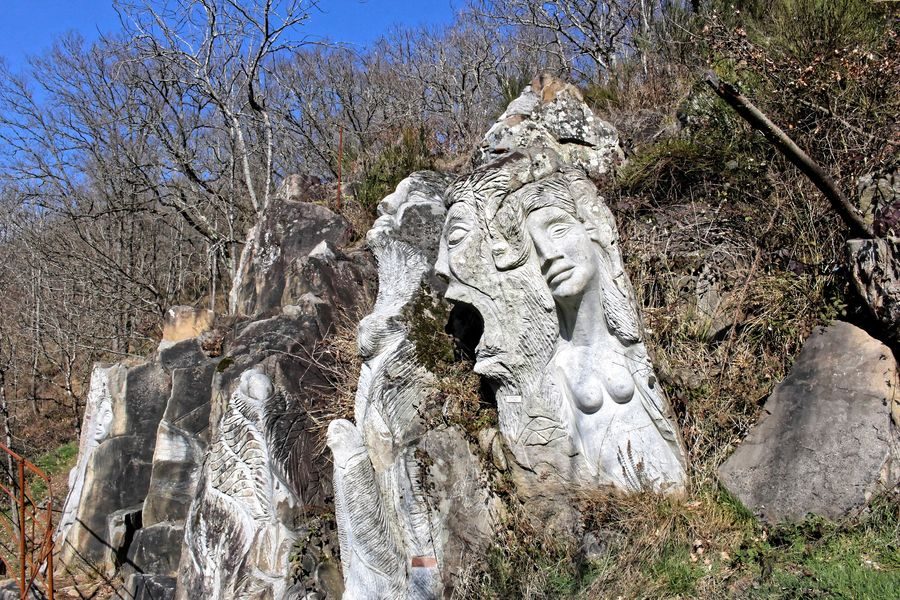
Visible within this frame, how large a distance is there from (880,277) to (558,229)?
1.56m

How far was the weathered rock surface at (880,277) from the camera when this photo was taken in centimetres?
349

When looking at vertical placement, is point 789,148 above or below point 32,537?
above

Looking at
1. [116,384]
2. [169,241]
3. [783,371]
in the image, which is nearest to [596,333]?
[783,371]

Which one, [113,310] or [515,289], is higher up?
[113,310]

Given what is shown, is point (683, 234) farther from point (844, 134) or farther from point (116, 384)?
point (116, 384)

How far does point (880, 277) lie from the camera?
3594 mm

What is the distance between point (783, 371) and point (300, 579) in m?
2.85

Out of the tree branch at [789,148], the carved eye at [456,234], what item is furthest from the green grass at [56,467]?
the tree branch at [789,148]

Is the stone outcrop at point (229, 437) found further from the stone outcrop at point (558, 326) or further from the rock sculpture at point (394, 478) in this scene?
the stone outcrop at point (558, 326)

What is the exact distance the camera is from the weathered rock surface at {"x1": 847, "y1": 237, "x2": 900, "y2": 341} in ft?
11.5

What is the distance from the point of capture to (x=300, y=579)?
4.13 meters

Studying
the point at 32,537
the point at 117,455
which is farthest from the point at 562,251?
the point at 32,537

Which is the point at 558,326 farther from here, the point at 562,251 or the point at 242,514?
the point at 242,514

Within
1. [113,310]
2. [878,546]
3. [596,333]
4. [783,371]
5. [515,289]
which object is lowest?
[878,546]
